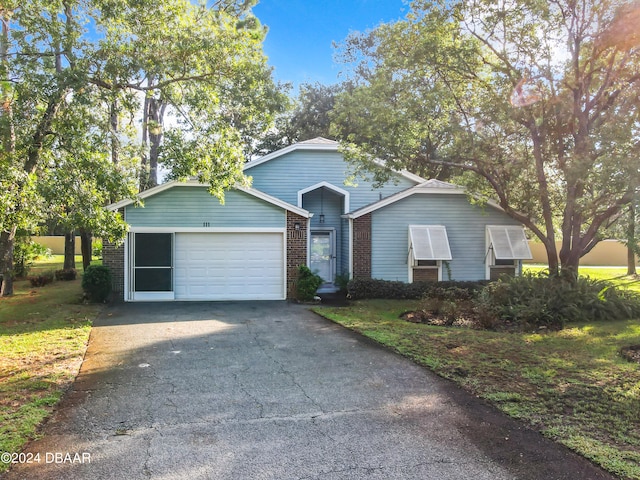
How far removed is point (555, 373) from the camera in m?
5.86

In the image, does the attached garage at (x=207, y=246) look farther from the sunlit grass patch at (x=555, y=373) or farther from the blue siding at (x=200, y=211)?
the sunlit grass patch at (x=555, y=373)

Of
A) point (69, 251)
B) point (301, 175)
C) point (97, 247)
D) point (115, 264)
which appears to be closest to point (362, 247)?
point (301, 175)

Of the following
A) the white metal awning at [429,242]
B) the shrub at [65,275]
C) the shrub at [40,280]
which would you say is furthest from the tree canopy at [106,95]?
the shrub at [65,275]

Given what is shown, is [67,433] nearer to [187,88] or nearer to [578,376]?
[578,376]

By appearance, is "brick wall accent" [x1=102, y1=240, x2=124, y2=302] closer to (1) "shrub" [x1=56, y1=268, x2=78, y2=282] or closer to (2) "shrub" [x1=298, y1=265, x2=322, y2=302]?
(2) "shrub" [x1=298, y1=265, x2=322, y2=302]

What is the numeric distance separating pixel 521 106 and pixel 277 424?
1044cm

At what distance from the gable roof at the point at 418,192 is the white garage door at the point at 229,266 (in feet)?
9.78

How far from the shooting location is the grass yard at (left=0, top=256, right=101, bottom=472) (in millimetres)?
4348

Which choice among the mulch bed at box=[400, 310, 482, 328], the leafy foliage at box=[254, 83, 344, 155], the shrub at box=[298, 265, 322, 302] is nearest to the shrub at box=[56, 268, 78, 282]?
the shrub at box=[298, 265, 322, 302]

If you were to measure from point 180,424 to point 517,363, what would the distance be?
15.5 ft

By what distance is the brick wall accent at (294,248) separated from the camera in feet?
44.8

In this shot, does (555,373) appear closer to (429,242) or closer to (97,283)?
(429,242)

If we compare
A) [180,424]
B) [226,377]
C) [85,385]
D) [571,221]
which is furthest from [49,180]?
[571,221]

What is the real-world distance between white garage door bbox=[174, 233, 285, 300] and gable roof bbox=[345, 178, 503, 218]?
2981mm
